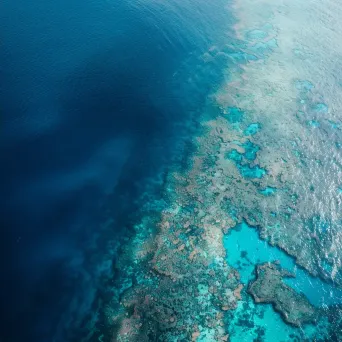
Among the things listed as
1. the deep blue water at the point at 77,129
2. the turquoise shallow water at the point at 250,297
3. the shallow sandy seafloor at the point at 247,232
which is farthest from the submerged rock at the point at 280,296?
the deep blue water at the point at 77,129

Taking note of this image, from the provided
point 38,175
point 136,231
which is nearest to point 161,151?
point 136,231

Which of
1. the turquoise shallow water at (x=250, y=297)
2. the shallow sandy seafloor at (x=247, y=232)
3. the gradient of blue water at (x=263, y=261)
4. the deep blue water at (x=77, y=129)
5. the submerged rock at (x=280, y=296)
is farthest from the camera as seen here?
the gradient of blue water at (x=263, y=261)

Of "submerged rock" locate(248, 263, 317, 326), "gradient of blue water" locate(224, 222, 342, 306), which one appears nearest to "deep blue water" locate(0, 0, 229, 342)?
"gradient of blue water" locate(224, 222, 342, 306)

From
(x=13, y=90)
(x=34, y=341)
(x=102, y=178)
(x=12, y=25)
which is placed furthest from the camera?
(x=12, y=25)

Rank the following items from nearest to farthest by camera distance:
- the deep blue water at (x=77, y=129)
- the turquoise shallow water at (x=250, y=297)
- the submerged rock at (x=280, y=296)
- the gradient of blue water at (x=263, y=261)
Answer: the turquoise shallow water at (x=250, y=297) → the deep blue water at (x=77, y=129) → the submerged rock at (x=280, y=296) → the gradient of blue water at (x=263, y=261)

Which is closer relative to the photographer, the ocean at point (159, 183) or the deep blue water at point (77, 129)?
the ocean at point (159, 183)

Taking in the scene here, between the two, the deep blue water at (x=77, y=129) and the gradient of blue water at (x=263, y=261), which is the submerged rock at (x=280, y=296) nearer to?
the gradient of blue water at (x=263, y=261)

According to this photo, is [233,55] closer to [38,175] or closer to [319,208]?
[319,208]

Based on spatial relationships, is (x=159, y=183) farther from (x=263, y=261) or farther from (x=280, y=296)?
(x=280, y=296)
